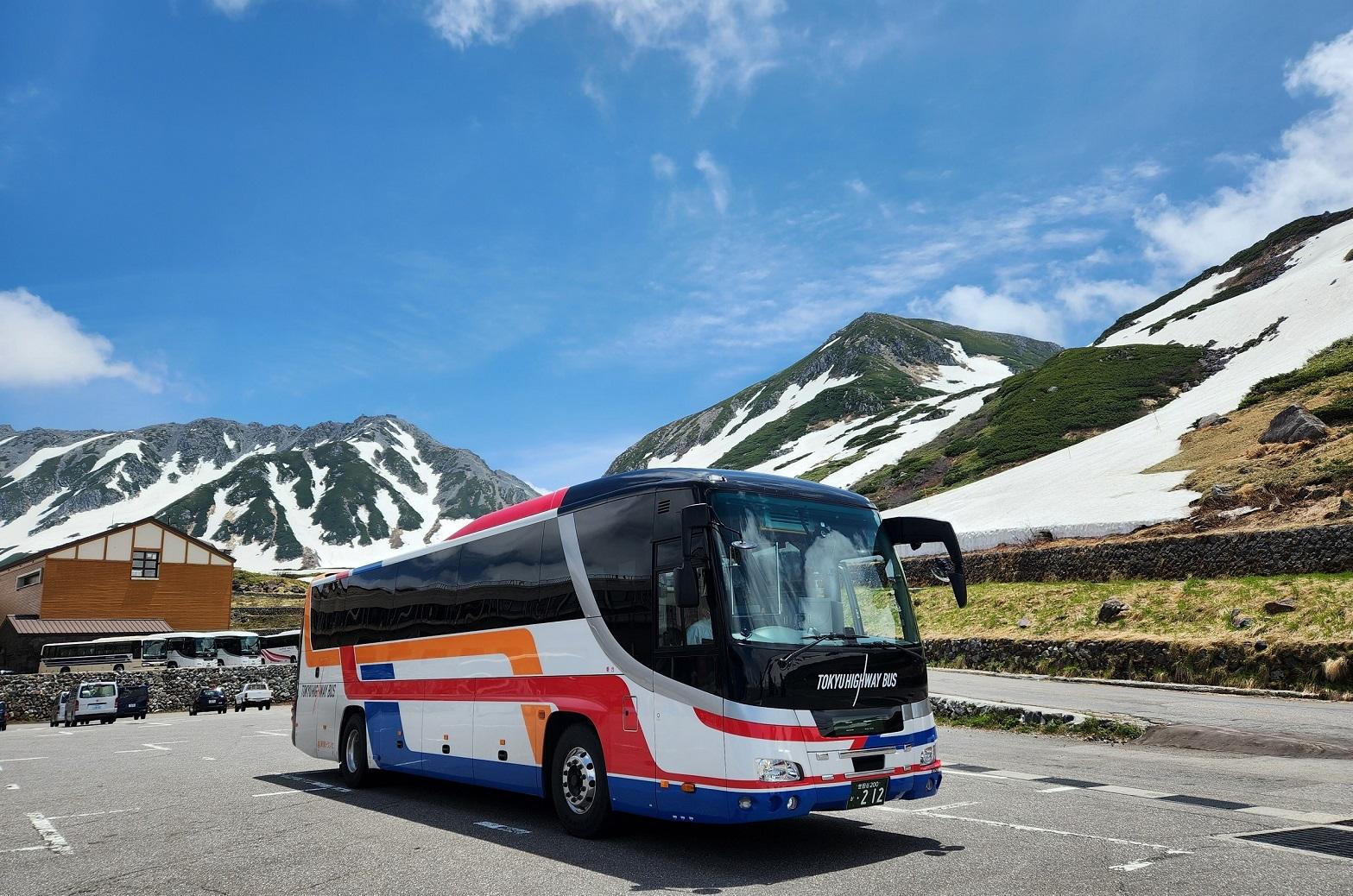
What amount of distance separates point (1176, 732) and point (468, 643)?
11.9 meters

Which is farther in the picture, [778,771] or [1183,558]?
[1183,558]

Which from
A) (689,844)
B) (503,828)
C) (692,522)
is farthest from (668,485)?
(503,828)

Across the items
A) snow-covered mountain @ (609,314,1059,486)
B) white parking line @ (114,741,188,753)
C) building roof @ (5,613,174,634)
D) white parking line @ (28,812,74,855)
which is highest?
snow-covered mountain @ (609,314,1059,486)

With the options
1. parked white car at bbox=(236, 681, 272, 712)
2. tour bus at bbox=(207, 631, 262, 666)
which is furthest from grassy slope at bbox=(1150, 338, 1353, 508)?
tour bus at bbox=(207, 631, 262, 666)

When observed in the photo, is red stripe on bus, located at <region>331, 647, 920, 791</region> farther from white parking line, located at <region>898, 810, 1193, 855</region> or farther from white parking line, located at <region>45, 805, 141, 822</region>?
white parking line, located at <region>45, 805, 141, 822</region>

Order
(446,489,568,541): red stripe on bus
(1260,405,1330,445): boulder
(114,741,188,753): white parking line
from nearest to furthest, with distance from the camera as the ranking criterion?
(446,489,568,541): red stripe on bus < (114,741,188,753): white parking line < (1260,405,1330,445): boulder

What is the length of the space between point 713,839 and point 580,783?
138cm

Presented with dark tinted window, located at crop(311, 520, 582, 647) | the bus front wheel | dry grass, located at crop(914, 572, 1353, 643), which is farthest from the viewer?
dry grass, located at crop(914, 572, 1353, 643)

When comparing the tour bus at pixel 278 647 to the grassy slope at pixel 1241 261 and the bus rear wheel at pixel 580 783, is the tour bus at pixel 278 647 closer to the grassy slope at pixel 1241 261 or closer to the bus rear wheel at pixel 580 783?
the bus rear wheel at pixel 580 783

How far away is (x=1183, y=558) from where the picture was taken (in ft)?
97.3

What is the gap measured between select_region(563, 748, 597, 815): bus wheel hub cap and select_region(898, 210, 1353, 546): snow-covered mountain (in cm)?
3171

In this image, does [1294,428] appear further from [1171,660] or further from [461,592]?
[461,592]

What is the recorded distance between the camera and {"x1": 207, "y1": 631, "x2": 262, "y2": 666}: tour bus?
57500 millimetres

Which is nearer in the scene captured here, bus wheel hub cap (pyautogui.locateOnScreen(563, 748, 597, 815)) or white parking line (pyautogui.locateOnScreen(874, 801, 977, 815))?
bus wheel hub cap (pyautogui.locateOnScreen(563, 748, 597, 815))
